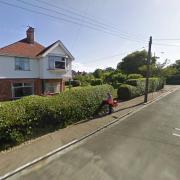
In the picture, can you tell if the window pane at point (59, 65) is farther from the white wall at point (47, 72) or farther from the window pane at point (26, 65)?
the window pane at point (26, 65)

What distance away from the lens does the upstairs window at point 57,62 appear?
73.6ft

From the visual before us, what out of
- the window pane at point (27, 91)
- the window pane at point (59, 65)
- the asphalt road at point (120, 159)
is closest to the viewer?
the asphalt road at point (120, 159)

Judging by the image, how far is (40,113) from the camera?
8617mm

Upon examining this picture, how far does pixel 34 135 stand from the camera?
8539 millimetres

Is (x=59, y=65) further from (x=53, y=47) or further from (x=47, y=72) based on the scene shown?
(x=53, y=47)

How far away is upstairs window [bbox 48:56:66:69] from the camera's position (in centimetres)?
2244

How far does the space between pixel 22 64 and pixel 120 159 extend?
17642 millimetres

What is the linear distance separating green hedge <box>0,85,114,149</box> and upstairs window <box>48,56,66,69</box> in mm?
11288

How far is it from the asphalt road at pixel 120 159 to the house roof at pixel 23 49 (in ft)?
49.4

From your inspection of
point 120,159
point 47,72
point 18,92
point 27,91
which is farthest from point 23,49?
point 120,159

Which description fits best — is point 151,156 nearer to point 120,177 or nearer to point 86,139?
point 120,177

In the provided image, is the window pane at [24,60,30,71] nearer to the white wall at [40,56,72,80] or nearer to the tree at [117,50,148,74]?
the white wall at [40,56,72,80]

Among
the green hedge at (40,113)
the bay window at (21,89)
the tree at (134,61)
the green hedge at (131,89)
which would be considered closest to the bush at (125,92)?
the green hedge at (131,89)

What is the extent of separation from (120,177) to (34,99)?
17.7 feet
